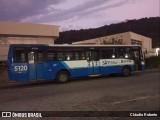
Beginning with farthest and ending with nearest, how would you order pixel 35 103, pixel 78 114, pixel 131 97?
pixel 131 97, pixel 35 103, pixel 78 114

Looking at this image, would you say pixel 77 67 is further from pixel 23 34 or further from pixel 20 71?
pixel 23 34

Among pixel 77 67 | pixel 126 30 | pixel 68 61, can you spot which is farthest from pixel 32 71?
pixel 126 30

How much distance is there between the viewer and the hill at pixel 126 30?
317ft

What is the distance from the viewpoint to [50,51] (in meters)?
19.7

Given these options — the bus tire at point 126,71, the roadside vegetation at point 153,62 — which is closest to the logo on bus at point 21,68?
the bus tire at point 126,71

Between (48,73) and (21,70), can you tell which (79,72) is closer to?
(48,73)

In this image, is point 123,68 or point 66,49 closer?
point 66,49

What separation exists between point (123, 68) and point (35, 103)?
13.1m

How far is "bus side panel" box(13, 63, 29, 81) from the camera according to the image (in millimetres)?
18359

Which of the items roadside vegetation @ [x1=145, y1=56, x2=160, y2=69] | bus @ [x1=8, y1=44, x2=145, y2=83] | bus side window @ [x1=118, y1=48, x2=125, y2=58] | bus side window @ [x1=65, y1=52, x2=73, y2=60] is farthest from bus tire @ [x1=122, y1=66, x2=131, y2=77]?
roadside vegetation @ [x1=145, y1=56, x2=160, y2=69]

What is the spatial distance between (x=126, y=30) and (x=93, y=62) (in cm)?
8213

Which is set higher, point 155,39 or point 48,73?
point 155,39

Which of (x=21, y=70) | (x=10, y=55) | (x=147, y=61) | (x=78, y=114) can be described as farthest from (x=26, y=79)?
(x=147, y=61)

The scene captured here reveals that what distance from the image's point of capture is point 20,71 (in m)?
18.4
